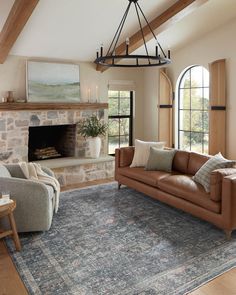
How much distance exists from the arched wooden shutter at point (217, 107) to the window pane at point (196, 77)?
0.68 m

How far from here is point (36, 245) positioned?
3.30 meters

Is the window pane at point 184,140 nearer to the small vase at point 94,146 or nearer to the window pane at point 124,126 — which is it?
the window pane at point 124,126

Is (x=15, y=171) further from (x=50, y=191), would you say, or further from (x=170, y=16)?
(x=170, y=16)

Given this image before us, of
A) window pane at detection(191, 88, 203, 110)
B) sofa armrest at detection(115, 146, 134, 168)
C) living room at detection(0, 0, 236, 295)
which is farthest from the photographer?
window pane at detection(191, 88, 203, 110)

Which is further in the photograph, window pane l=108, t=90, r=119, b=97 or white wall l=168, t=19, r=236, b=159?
window pane l=108, t=90, r=119, b=97

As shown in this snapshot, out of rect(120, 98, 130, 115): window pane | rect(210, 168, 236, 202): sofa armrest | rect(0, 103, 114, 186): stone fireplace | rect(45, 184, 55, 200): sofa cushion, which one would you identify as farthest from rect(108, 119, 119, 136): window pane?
rect(210, 168, 236, 202): sofa armrest

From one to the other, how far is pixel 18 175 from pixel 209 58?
13.8 ft

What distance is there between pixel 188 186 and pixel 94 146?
2755mm

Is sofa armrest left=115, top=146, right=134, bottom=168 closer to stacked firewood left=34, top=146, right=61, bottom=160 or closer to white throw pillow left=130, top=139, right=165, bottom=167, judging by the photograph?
white throw pillow left=130, top=139, right=165, bottom=167

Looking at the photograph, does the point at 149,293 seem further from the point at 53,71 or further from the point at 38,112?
the point at 53,71

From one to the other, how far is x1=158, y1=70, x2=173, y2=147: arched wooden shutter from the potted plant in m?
1.37

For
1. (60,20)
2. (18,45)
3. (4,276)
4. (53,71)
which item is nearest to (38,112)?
(53,71)

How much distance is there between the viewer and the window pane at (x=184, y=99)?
6.66 m

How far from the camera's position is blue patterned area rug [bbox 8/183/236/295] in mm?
2584
